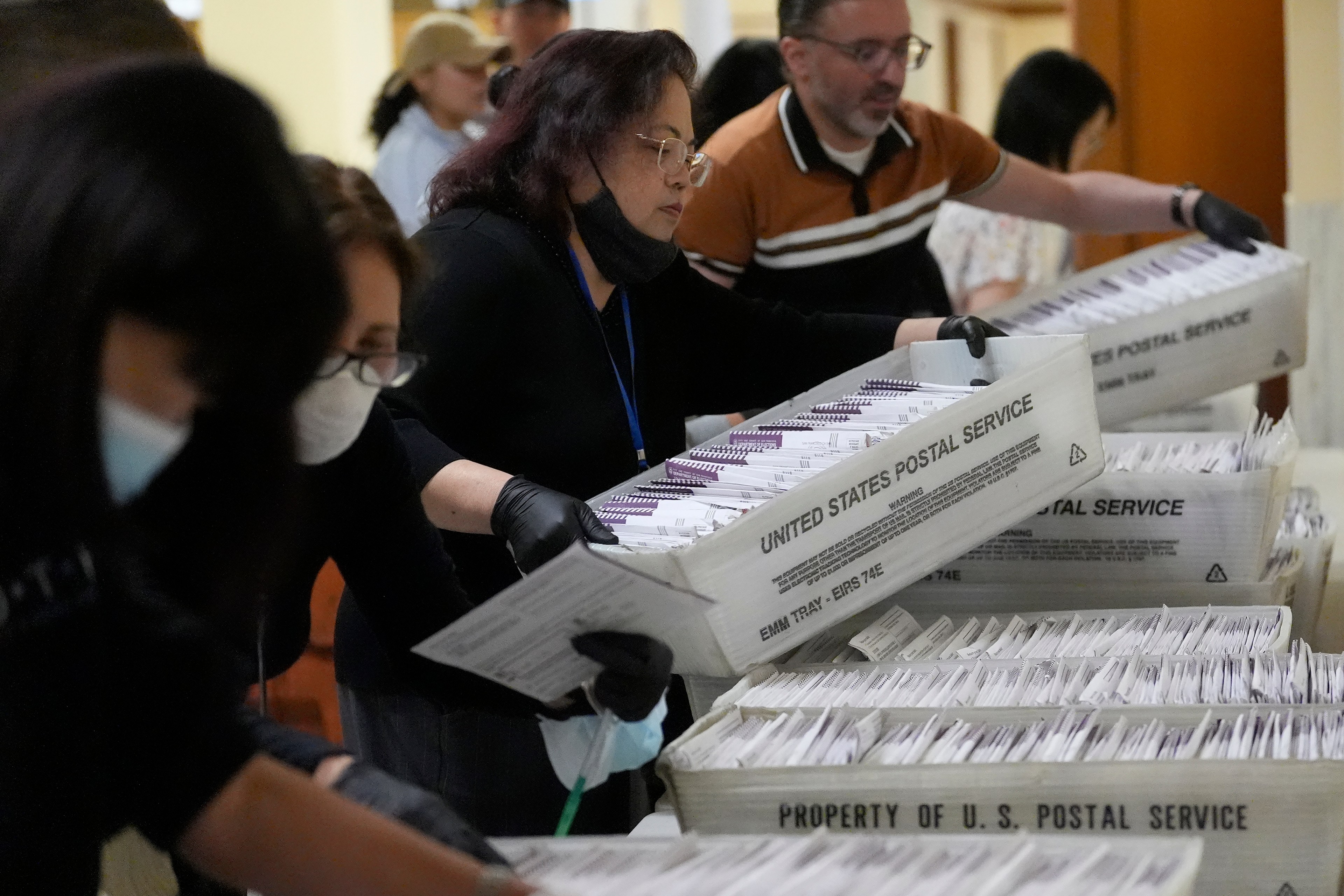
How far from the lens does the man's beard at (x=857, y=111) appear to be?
8.93ft

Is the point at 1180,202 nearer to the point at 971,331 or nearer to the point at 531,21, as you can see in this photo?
the point at 971,331

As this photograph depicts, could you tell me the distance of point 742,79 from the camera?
3654 mm

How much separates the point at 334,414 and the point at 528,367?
0.53m

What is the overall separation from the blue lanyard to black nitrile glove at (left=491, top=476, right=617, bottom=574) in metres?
0.33

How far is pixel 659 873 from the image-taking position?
1187 millimetres

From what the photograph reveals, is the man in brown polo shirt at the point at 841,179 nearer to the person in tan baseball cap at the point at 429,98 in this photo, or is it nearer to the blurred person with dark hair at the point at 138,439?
the person in tan baseball cap at the point at 429,98

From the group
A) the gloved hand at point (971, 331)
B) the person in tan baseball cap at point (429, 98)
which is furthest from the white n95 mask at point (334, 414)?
the person in tan baseball cap at point (429, 98)

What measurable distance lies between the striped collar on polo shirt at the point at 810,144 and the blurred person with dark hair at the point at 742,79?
787 mm

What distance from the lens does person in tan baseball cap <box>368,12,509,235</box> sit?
4223 mm

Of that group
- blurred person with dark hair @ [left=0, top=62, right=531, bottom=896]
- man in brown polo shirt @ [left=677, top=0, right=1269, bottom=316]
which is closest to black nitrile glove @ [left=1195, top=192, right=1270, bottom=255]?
man in brown polo shirt @ [left=677, top=0, right=1269, bottom=316]

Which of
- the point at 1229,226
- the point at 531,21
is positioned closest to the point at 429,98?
the point at 531,21

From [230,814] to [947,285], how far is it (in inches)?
136

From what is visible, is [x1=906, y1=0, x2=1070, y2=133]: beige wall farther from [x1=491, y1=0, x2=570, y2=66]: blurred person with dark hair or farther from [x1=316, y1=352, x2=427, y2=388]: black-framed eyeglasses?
[x1=316, y1=352, x2=427, y2=388]: black-framed eyeglasses

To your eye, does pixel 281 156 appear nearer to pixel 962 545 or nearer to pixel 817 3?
pixel 962 545
